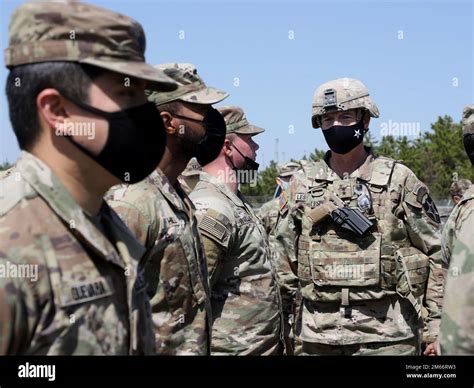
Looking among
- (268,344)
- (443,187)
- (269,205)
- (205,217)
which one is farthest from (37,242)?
(443,187)

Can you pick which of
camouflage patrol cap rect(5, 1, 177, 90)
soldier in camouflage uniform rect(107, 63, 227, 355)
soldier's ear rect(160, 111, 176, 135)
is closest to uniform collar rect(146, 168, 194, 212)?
soldier in camouflage uniform rect(107, 63, 227, 355)

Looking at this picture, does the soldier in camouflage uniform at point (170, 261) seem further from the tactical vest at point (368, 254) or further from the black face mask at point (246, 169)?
the tactical vest at point (368, 254)

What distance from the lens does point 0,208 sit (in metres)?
2.25

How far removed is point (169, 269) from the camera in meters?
3.70

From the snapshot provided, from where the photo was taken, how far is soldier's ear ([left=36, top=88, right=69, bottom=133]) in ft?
7.71

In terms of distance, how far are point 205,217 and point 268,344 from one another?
93 cm

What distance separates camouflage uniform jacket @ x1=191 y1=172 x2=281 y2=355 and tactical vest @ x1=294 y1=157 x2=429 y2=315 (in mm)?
1007

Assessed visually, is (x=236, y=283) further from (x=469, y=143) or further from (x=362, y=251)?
(x=469, y=143)

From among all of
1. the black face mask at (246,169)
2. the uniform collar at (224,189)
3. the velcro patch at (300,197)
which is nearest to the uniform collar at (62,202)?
the uniform collar at (224,189)

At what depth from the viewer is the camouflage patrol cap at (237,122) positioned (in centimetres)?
636

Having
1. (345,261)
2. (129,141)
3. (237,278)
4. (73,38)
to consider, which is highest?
(73,38)

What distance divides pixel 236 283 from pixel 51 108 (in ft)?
8.89

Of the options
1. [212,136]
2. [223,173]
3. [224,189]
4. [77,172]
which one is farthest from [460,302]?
[223,173]

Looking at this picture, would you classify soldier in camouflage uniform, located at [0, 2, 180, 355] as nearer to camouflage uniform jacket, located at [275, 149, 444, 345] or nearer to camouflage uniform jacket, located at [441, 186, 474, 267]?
camouflage uniform jacket, located at [441, 186, 474, 267]
